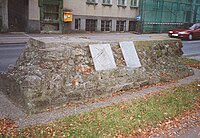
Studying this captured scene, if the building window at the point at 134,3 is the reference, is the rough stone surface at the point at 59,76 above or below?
below

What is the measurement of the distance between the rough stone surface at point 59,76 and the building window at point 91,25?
18.8 m

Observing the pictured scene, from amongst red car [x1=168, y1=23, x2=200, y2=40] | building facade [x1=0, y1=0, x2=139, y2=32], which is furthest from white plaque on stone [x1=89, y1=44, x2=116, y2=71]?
red car [x1=168, y1=23, x2=200, y2=40]

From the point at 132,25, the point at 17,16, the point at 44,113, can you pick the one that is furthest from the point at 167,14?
the point at 44,113

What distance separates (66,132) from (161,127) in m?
2.12

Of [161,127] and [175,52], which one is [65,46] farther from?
[175,52]

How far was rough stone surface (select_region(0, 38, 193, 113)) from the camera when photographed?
20.3 feet

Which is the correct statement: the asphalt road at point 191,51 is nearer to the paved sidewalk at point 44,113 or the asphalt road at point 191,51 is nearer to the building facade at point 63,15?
the building facade at point 63,15

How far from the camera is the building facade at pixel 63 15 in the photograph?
22584 millimetres

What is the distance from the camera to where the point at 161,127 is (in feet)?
19.1

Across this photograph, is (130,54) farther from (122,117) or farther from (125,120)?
(125,120)

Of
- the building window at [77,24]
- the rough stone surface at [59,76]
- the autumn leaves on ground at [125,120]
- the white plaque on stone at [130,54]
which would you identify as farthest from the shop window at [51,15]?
the autumn leaves on ground at [125,120]

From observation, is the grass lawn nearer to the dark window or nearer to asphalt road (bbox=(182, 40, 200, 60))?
asphalt road (bbox=(182, 40, 200, 60))

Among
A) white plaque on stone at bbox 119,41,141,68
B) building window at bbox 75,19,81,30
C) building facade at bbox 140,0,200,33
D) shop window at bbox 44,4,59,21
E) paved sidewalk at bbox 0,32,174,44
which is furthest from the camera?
building facade at bbox 140,0,200,33

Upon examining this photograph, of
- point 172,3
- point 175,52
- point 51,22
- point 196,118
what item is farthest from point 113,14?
point 196,118
